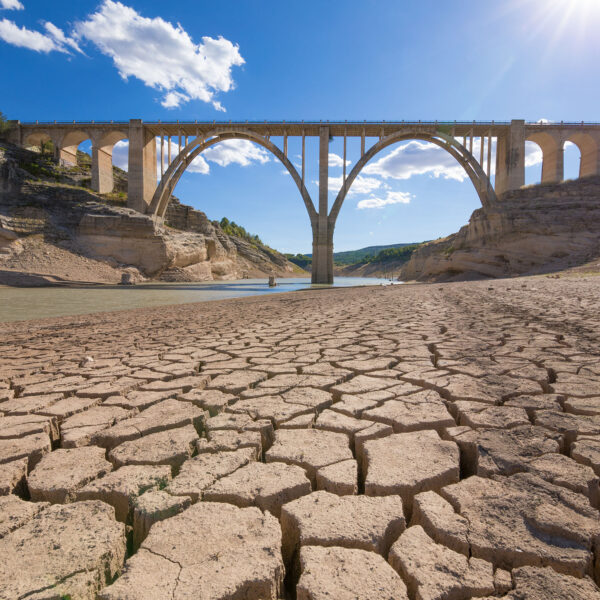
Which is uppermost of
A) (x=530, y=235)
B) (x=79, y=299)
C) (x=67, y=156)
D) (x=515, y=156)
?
(x=67, y=156)

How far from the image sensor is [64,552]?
897mm

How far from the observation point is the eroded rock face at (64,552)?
797 millimetres

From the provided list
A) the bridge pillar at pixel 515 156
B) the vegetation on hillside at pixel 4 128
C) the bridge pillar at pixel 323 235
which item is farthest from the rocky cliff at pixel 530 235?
the vegetation on hillside at pixel 4 128

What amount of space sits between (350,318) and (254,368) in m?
2.76

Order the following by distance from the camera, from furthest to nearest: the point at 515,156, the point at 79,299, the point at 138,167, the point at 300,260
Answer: the point at 300,260, the point at 138,167, the point at 515,156, the point at 79,299

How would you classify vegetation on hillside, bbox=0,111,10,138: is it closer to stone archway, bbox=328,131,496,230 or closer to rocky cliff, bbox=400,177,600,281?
stone archway, bbox=328,131,496,230

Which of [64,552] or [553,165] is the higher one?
[553,165]

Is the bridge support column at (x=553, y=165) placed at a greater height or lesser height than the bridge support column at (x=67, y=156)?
lesser

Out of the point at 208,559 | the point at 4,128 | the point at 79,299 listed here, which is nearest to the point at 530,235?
the point at 79,299

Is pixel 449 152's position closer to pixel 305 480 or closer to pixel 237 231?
pixel 305 480

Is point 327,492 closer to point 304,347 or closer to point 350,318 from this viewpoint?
point 304,347

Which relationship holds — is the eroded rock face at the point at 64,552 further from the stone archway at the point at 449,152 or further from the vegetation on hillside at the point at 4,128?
the vegetation on hillside at the point at 4,128

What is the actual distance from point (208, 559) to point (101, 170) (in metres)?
28.5

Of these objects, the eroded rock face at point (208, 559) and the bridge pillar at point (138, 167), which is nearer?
the eroded rock face at point (208, 559)
